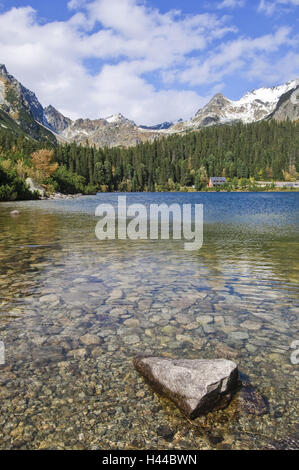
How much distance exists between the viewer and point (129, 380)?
447 centimetres

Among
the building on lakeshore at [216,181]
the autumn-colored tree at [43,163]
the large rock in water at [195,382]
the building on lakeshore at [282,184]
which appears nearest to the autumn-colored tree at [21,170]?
the autumn-colored tree at [43,163]

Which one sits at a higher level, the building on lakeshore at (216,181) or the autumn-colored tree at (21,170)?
the building on lakeshore at (216,181)

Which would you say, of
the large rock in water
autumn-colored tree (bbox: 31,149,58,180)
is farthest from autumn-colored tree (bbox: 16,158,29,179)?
the large rock in water

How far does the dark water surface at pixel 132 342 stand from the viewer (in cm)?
352

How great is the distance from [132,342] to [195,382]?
6.23 feet

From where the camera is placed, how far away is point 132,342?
5.62m

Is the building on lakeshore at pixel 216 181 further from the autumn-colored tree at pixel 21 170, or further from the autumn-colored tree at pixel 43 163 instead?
the autumn-colored tree at pixel 21 170

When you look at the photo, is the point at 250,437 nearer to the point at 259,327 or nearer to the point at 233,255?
the point at 259,327

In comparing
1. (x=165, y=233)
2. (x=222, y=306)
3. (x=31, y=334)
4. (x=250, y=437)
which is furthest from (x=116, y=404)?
(x=165, y=233)

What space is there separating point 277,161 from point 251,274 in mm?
207786

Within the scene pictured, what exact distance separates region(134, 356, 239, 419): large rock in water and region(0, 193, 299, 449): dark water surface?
0.13 m

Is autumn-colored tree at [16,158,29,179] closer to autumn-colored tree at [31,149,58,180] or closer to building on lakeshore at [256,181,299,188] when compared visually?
autumn-colored tree at [31,149,58,180]

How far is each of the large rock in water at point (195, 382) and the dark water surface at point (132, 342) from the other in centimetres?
13

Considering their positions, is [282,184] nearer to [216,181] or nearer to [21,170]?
[216,181]
